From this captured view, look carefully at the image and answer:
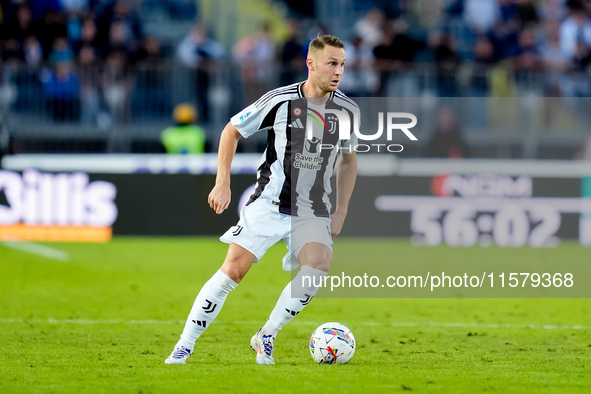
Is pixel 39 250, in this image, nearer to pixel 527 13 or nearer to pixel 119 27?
pixel 119 27

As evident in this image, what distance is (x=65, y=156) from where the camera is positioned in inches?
612

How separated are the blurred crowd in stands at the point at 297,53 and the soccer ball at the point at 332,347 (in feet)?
33.6

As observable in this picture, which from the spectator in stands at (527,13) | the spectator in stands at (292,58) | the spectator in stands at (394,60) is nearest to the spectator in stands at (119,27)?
the spectator in stands at (292,58)

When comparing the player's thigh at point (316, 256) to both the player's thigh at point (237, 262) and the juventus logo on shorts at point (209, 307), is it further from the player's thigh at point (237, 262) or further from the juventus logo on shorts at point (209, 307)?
the juventus logo on shorts at point (209, 307)

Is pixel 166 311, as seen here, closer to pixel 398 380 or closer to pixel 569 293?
pixel 398 380

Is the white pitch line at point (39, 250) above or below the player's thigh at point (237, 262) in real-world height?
above

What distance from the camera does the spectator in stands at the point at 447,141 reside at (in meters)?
15.9

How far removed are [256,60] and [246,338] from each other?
376 inches

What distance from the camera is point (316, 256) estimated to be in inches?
246

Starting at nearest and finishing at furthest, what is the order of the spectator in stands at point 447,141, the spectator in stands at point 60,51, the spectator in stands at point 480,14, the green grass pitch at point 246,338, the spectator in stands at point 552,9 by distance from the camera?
1. the green grass pitch at point 246,338
2. the spectator in stands at point 447,141
3. the spectator in stands at point 60,51
4. the spectator in stands at point 480,14
5. the spectator in stands at point 552,9

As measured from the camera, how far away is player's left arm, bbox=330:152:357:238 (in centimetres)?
Result: 658

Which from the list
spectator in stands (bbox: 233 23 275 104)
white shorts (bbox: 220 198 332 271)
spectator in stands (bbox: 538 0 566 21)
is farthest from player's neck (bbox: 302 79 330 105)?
spectator in stands (bbox: 538 0 566 21)

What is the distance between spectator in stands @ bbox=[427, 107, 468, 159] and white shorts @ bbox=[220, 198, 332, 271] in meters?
9.67

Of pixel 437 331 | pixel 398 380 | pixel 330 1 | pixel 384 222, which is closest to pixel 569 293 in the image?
pixel 437 331
